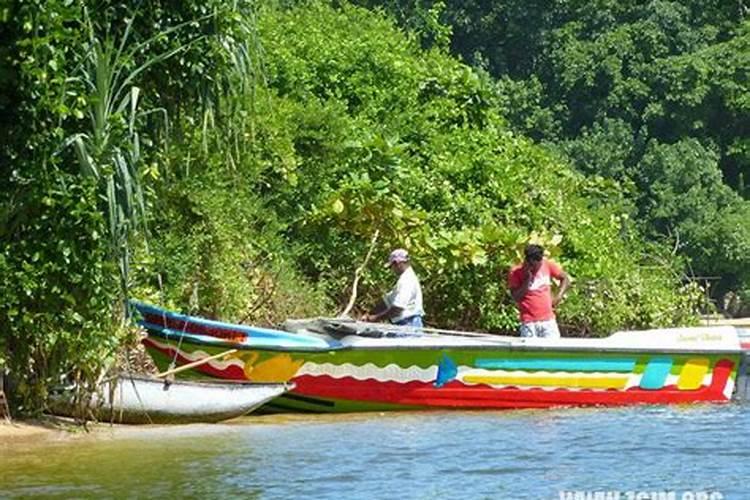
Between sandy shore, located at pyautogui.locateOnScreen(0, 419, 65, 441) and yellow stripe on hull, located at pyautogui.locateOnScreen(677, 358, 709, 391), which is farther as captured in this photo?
yellow stripe on hull, located at pyautogui.locateOnScreen(677, 358, 709, 391)

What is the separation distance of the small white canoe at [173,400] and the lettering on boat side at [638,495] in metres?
4.15

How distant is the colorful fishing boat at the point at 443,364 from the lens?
49.3 ft

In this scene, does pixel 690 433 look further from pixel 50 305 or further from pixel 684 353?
pixel 50 305

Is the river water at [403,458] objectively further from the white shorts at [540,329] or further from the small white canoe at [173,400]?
the white shorts at [540,329]

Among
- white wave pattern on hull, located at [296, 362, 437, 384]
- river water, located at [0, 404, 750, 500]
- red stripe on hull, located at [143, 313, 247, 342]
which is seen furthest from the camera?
white wave pattern on hull, located at [296, 362, 437, 384]

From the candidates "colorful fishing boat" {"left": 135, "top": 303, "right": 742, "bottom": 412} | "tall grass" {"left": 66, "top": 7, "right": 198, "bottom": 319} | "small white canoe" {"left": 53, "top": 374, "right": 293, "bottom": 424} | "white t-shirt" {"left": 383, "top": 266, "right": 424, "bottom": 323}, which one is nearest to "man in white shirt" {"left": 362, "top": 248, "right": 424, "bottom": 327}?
"white t-shirt" {"left": 383, "top": 266, "right": 424, "bottom": 323}

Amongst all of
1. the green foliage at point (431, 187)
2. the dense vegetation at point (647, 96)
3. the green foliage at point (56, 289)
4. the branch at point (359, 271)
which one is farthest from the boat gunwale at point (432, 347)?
the dense vegetation at point (647, 96)

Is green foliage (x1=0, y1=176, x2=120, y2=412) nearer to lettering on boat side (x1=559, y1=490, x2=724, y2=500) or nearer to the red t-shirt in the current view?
lettering on boat side (x1=559, y1=490, x2=724, y2=500)

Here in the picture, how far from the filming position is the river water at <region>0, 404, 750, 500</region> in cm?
1115

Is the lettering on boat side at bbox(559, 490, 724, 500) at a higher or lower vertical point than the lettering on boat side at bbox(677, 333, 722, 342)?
lower

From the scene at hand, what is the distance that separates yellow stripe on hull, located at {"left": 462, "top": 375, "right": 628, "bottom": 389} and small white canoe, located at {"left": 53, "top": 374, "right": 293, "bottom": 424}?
71.4 inches

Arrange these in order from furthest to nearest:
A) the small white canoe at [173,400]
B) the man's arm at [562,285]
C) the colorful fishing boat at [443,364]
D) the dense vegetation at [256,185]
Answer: the man's arm at [562,285], the colorful fishing boat at [443,364], the small white canoe at [173,400], the dense vegetation at [256,185]

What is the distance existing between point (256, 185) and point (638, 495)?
8628 millimetres

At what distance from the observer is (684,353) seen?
15875mm
